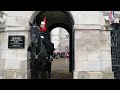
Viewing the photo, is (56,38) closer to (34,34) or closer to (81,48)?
(81,48)

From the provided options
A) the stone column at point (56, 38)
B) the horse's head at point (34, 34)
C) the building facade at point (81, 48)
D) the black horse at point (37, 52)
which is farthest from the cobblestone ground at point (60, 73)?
the stone column at point (56, 38)

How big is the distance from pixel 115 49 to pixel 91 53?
1.44 m

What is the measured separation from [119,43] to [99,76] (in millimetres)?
1994

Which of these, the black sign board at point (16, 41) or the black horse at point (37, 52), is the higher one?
the black sign board at point (16, 41)

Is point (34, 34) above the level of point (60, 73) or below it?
above

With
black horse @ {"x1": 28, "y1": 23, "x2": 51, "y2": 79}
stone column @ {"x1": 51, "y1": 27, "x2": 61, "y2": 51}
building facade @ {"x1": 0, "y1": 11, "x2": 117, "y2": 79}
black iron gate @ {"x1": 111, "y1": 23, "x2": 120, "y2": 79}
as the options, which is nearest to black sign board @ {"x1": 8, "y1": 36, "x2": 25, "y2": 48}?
building facade @ {"x1": 0, "y1": 11, "x2": 117, "y2": 79}

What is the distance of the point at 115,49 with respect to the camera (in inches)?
451

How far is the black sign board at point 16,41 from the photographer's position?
1095 cm

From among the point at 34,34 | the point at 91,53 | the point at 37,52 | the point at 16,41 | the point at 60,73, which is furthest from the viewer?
the point at 60,73

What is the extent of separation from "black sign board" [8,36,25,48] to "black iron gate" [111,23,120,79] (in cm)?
430

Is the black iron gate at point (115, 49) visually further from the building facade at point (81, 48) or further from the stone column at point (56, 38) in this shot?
the stone column at point (56, 38)

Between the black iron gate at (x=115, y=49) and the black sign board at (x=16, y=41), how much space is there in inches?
169

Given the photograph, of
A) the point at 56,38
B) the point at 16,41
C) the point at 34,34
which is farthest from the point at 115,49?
the point at 56,38
